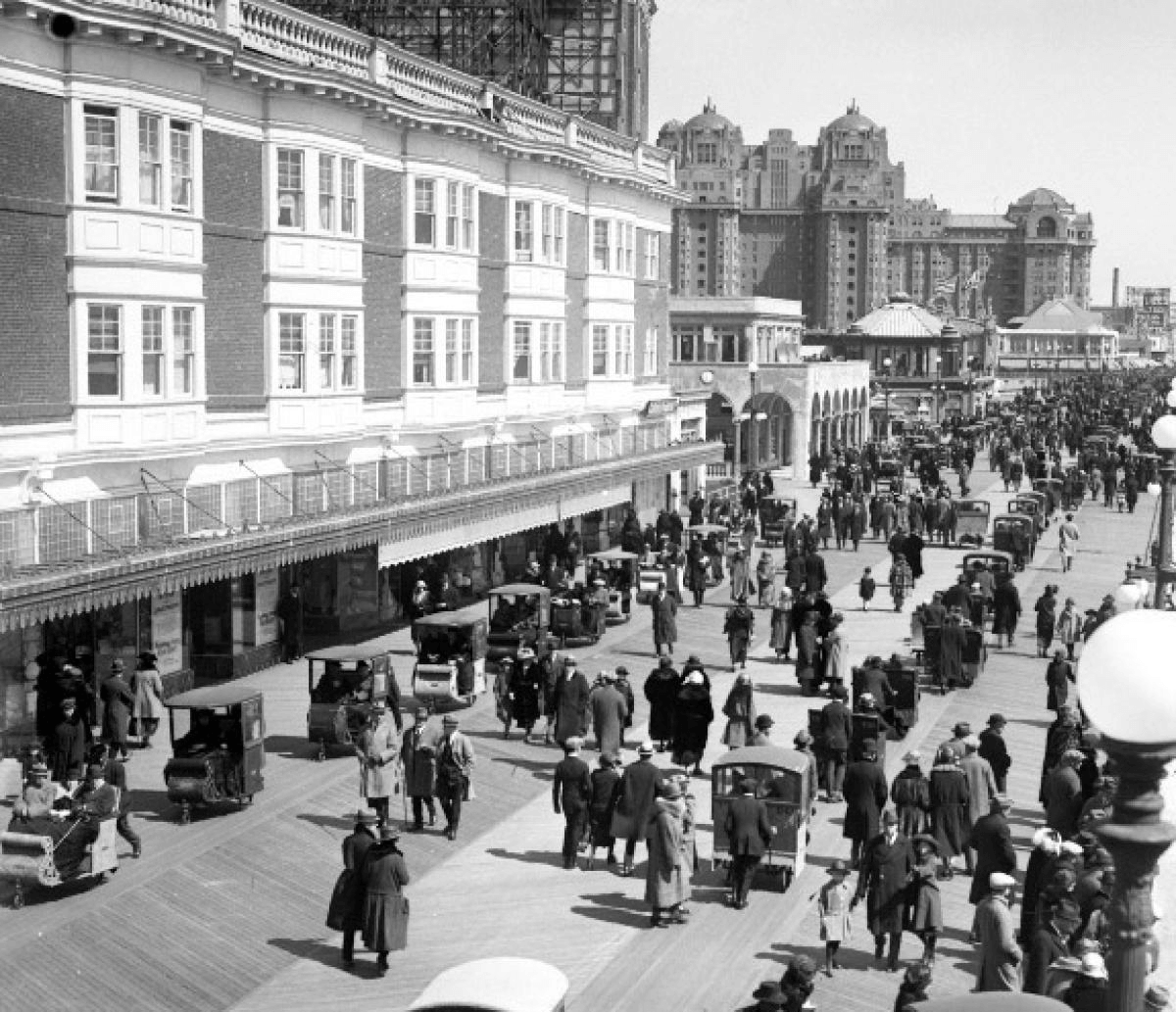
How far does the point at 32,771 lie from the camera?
17.7m

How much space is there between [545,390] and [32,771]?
2562cm

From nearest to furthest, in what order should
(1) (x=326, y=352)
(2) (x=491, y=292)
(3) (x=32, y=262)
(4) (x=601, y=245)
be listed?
(3) (x=32, y=262) < (1) (x=326, y=352) < (2) (x=491, y=292) < (4) (x=601, y=245)

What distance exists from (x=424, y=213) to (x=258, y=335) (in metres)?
6.86

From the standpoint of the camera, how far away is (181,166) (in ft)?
86.4

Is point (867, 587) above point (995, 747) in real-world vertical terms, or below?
below

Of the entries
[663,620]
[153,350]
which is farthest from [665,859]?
[663,620]

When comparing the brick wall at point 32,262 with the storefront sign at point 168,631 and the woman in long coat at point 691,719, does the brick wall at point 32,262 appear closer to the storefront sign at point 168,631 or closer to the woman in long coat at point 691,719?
the storefront sign at point 168,631

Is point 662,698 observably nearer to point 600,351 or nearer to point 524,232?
point 524,232

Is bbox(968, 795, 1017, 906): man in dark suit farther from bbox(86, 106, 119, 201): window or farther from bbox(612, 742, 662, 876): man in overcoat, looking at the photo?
bbox(86, 106, 119, 201): window

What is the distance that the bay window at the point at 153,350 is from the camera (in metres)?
25.8

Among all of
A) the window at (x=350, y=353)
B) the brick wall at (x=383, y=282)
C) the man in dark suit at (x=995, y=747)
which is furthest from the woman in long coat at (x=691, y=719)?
the brick wall at (x=383, y=282)

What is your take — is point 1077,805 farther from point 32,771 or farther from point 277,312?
point 277,312

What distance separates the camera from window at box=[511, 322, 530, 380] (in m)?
40.6

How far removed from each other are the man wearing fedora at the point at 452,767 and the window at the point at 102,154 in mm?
9777
